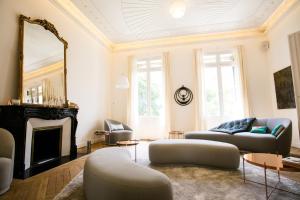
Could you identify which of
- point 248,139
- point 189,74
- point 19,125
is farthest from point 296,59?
point 19,125

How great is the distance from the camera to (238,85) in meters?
5.71

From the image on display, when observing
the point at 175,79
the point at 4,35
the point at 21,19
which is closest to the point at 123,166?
the point at 4,35

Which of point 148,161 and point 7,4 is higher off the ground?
point 7,4

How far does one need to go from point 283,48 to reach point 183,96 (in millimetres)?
3086

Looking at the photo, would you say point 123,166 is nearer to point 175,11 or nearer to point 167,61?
point 175,11

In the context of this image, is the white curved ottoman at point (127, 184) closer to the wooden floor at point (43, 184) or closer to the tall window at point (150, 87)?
the wooden floor at point (43, 184)

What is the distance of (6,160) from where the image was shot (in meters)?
2.07

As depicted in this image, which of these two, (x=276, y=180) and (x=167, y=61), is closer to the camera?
(x=276, y=180)

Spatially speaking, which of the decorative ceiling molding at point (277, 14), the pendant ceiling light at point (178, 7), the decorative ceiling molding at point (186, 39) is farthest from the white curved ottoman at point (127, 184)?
the decorative ceiling molding at point (186, 39)

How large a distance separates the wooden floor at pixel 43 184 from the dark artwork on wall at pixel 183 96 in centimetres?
399

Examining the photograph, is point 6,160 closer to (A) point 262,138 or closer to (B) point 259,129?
(A) point 262,138

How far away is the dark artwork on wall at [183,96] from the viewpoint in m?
6.06

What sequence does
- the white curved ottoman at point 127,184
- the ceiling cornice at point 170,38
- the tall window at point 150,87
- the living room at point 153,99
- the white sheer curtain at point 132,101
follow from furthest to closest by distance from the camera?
1. the tall window at point 150,87
2. the white sheer curtain at point 132,101
3. the ceiling cornice at point 170,38
4. the living room at point 153,99
5. the white curved ottoman at point 127,184

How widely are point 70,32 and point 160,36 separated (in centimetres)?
298
